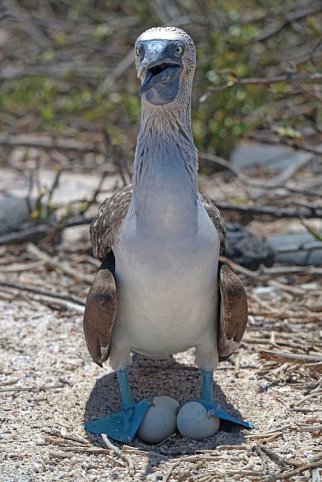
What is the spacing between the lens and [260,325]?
5.41m

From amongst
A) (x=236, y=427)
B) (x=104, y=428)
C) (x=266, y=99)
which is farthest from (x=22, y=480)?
(x=266, y=99)

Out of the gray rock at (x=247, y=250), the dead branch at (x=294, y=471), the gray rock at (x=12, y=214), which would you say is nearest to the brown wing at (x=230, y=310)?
the dead branch at (x=294, y=471)

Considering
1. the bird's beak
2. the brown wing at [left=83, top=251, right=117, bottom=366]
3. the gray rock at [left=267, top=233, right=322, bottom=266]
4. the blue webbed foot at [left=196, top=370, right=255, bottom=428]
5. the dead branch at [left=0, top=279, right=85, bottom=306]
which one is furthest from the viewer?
the gray rock at [left=267, top=233, right=322, bottom=266]

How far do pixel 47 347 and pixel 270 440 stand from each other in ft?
5.30

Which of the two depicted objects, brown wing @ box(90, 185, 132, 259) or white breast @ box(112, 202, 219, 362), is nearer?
white breast @ box(112, 202, 219, 362)

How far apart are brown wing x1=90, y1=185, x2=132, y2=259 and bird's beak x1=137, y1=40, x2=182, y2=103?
80cm

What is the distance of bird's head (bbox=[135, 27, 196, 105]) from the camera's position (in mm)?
3760

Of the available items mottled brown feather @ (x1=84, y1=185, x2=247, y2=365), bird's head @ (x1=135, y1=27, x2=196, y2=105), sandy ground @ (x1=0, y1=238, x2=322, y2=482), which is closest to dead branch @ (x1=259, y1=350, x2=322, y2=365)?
sandy ground @ (x1=0, y1=238, x2=322, y2=482)

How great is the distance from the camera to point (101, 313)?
13.4ft

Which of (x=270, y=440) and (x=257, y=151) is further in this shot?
(x=257, y=151)

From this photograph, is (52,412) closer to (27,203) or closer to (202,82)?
(27,203)

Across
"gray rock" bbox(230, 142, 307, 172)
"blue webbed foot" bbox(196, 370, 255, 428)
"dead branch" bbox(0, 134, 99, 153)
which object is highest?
"dead branch" bbox(0, 134, 99, 153)

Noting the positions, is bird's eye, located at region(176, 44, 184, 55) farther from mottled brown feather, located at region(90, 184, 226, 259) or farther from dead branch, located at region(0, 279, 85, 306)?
dead branch, located at region(0, 279, 85, 306)

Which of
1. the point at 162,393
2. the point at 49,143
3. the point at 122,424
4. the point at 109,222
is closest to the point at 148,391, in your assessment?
the point at 162,393
